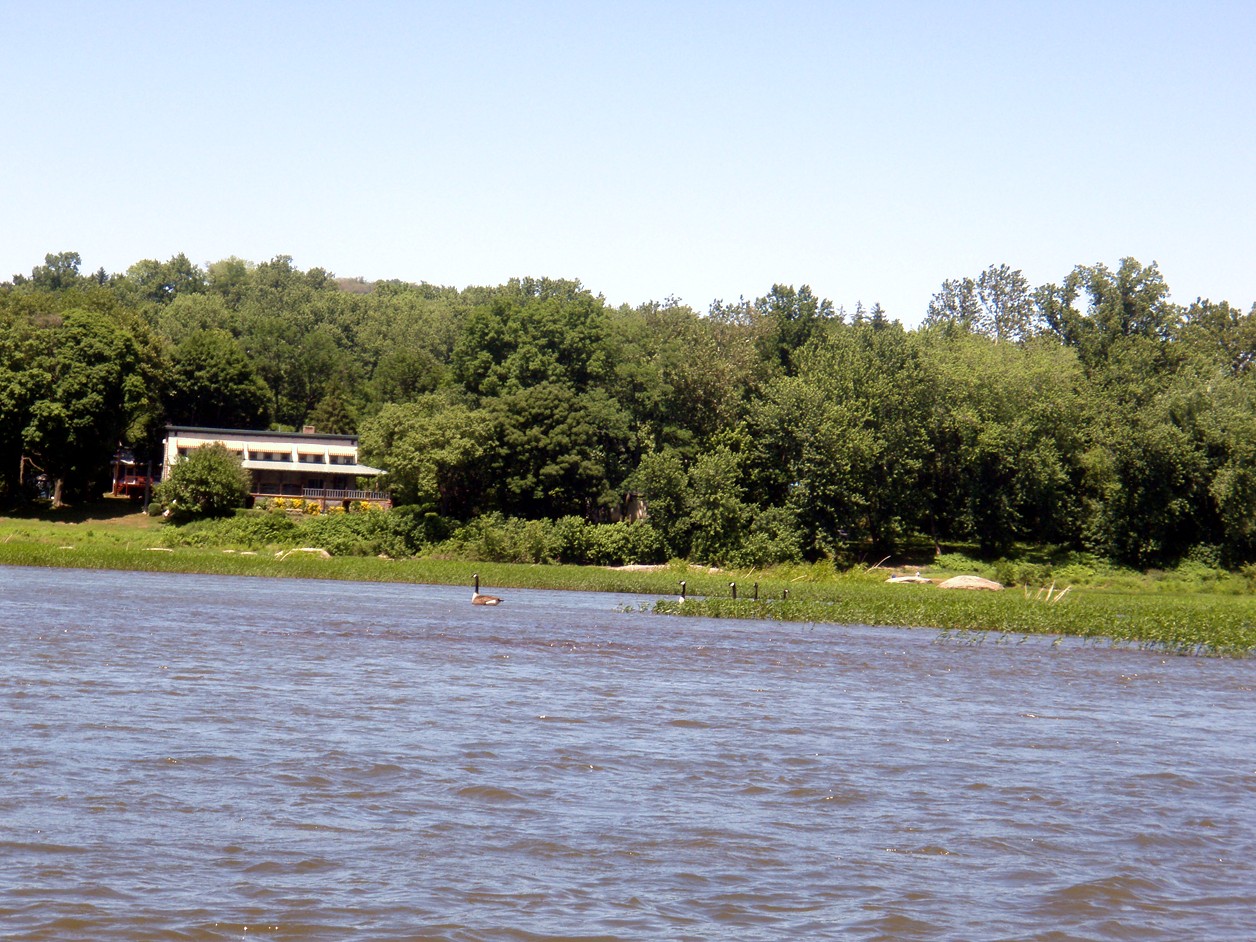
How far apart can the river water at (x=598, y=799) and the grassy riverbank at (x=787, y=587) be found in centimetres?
1147

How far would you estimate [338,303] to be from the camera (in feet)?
508

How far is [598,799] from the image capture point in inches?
569

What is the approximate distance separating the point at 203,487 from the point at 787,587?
38.2 meters

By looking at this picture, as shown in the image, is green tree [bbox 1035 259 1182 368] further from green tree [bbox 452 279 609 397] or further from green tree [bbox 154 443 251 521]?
green tree [bbox 154 443 251 521]

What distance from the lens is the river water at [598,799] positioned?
34.5 feet

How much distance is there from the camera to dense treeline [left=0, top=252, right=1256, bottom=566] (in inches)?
2702

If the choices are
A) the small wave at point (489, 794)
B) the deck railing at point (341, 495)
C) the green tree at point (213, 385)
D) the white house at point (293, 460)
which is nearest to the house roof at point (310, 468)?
the white house at point (293, 460)

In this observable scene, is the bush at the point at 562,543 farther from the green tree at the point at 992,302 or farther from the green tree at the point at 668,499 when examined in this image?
the green tree at the point at 992,302

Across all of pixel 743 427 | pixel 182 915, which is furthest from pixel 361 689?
pixel 743 427

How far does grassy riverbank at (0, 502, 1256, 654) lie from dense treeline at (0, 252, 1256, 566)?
5049 millimetres

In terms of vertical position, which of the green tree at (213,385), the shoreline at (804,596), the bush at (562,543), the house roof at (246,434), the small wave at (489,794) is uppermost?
the green tree at (213,385)

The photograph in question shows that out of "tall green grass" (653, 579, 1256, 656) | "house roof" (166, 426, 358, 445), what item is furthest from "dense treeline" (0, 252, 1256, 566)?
"tall green grass" (653, 579, 1256, 656)

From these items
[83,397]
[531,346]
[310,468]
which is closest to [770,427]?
[531,346]

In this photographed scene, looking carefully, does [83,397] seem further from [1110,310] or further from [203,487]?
[1110,310]
